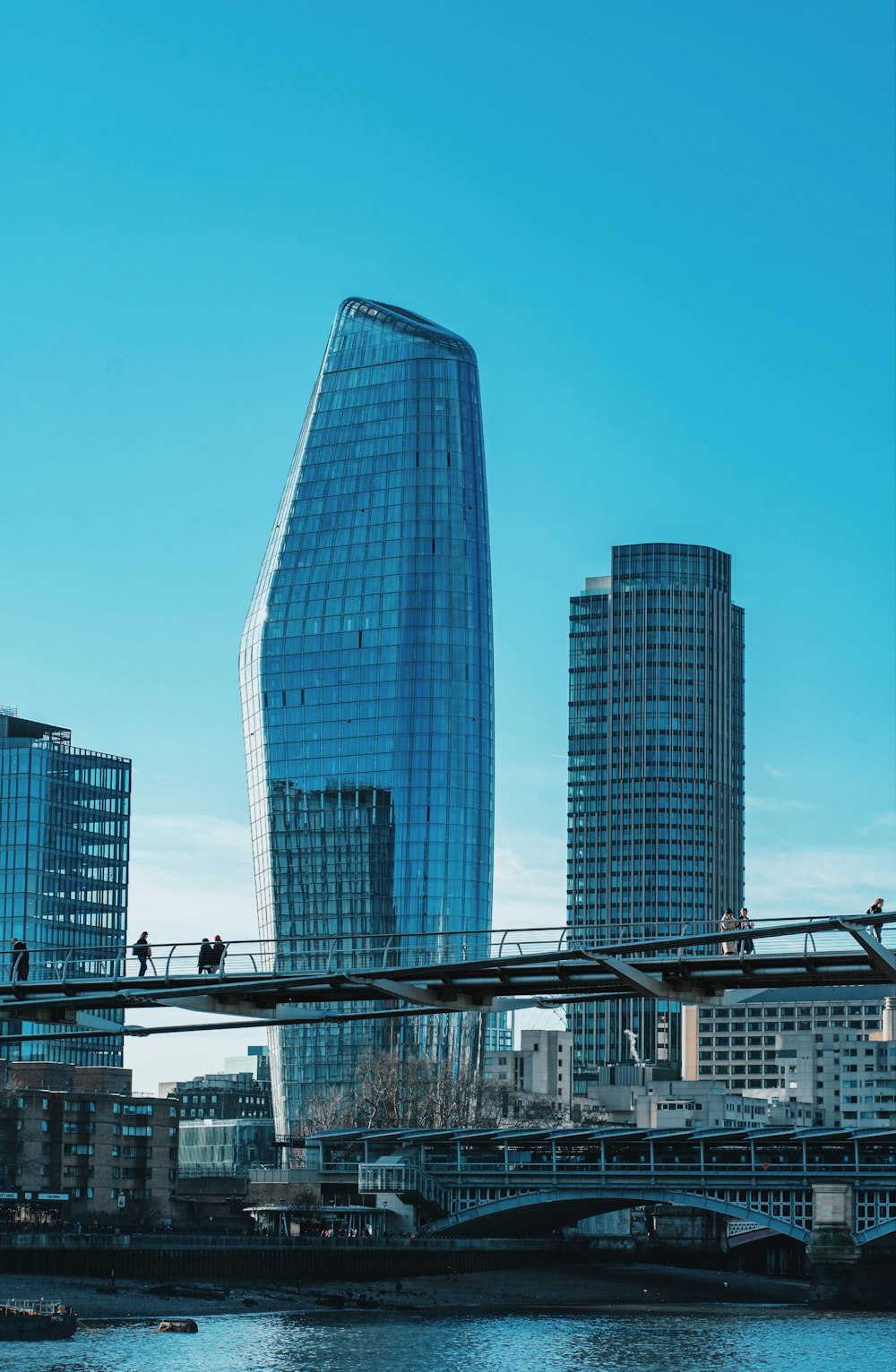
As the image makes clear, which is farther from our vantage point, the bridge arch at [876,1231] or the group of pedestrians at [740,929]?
the bridge arch at [876,1231]

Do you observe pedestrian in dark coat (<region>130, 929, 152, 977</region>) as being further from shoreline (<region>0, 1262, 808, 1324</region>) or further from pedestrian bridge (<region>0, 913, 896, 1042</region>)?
shoreline (<region>0, 1262, 808, 1324</region>)

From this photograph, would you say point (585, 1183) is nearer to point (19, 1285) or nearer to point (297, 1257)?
point (297, 1257)

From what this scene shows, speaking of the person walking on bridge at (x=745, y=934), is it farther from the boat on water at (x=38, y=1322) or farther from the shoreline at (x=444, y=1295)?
the shoreline at (x=444, y=1295)

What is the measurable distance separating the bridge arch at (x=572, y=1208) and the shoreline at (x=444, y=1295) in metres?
4.69

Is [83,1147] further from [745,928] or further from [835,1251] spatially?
[745,928]

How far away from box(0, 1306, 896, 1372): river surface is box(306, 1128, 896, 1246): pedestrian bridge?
29.9 metres

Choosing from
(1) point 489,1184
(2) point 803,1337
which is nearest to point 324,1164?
(1) point 489,1184

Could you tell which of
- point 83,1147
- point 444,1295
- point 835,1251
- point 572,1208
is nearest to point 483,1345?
point 444,1295

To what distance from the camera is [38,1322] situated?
318 ft

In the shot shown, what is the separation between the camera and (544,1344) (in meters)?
104

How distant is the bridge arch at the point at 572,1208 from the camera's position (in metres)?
153

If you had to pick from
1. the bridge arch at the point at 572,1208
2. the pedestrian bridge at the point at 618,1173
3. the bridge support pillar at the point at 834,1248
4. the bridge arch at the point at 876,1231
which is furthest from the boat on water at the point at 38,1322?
the bridge arch at the point at 572,1208

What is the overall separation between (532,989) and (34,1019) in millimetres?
16350

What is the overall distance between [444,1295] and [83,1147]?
45337mm
